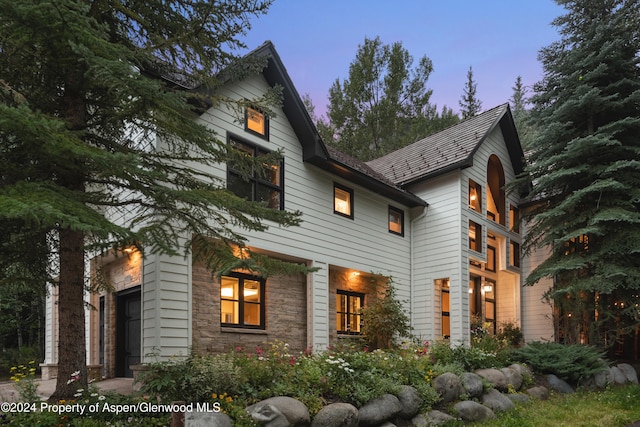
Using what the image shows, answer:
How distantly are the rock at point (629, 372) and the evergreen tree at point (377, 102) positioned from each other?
55.9ft

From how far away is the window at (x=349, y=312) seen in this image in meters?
13.6

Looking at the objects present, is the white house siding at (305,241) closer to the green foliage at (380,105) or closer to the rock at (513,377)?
the rock at (513,377)

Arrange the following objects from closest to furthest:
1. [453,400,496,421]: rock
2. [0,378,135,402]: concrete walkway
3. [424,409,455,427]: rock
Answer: [424,409,455,427]: rock, [453,400,496,421]: rock, [0,378,135,402]: concrete walkway

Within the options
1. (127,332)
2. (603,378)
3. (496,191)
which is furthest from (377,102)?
(127,332)

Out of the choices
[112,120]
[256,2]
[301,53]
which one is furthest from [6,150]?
[301,53]

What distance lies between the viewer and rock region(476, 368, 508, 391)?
33.5 ft

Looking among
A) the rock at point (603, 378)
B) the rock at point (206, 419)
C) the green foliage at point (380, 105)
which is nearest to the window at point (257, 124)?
the rock at point (206, 419)

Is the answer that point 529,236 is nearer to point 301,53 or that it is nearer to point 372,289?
point 372,289

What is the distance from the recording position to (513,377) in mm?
10742

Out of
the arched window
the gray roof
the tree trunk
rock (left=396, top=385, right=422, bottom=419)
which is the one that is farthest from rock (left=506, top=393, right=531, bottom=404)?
the arched window

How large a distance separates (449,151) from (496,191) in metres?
3.03

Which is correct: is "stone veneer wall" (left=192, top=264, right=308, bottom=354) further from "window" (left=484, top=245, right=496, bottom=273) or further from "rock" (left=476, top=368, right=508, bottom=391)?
"window" (left=484, top=245, right=496, bottom=273)

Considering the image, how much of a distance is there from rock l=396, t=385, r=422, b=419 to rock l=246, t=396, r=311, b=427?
193cm

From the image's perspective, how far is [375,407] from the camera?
771 cm
